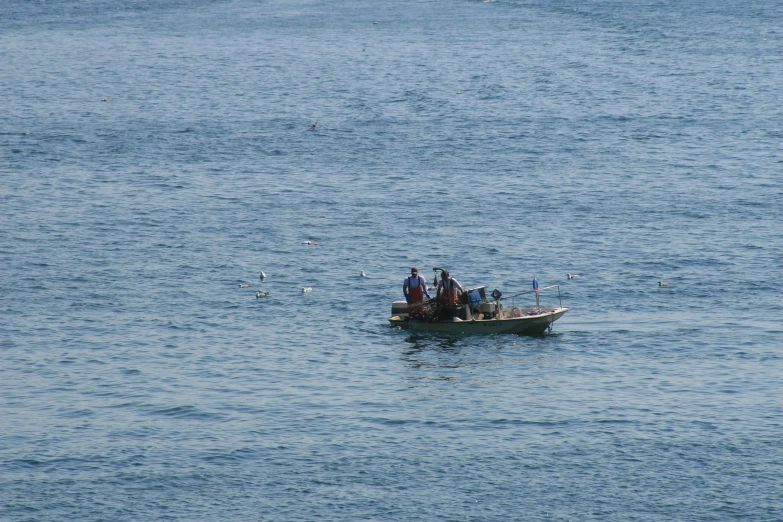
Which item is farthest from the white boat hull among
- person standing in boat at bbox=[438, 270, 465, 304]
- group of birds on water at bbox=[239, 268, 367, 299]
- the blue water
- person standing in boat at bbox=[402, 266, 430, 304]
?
group of birds on water at bbox=[239, 268, 367, 299]

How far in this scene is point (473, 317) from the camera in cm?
4072

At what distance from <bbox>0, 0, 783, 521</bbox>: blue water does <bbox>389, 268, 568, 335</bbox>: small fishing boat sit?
587mm

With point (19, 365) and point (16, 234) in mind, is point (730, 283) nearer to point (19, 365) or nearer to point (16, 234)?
point (19, 365)

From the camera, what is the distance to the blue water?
30.0m

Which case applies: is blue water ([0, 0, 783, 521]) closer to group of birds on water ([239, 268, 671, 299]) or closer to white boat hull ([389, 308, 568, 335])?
group of birds on water ([239, 268, 671, 299])

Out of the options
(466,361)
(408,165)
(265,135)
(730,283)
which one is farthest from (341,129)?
(466,361)

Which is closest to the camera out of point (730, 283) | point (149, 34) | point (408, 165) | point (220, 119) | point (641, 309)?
point (641, 309)

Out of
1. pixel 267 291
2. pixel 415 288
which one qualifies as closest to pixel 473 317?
pixel 415 288

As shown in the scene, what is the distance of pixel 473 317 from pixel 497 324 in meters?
0.91

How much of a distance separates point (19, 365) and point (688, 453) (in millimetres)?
22393

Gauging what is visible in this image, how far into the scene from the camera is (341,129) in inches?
Answer: 3164

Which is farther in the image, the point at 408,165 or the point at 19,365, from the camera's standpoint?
the point at 408,165

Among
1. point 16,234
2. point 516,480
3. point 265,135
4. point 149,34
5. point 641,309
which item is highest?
point 149,34

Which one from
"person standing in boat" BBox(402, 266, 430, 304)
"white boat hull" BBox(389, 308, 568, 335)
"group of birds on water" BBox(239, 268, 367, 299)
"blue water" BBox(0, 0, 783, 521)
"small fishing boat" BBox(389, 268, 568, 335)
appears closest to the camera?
"blue water" BBox(0, 0, 783, 521)
